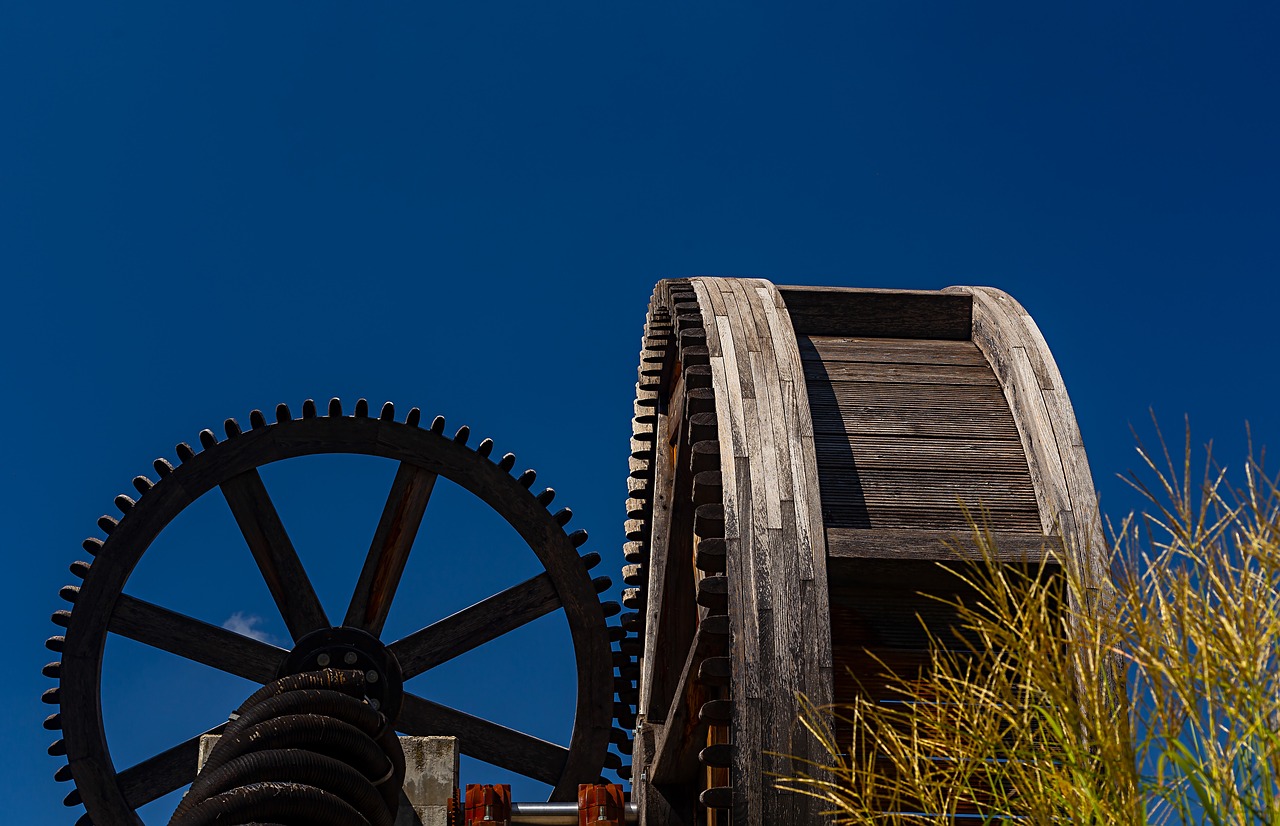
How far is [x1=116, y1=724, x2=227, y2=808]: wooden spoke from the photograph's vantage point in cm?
640

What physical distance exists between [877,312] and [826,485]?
1.05 m

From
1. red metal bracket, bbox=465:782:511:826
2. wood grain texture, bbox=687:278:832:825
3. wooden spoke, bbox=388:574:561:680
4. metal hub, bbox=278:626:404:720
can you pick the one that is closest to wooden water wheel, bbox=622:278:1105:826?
wood grain texture, bbox=687:278:832:825

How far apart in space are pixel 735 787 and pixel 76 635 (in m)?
5.02

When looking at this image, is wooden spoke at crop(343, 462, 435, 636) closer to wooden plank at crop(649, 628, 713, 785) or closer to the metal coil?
wooden plank at crop(649, 628, 713, 785)

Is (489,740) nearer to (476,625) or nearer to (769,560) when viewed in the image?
(476,625)

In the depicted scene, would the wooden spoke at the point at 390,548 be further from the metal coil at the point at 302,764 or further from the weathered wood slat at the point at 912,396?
the weathered wood slat at the point at 912,396

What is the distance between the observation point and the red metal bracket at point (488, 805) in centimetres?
415

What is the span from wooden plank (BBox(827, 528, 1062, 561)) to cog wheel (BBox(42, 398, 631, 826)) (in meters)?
3.83

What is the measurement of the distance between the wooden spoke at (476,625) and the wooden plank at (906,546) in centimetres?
405

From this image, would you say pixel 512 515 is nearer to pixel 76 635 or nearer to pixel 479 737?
pixel 479 737

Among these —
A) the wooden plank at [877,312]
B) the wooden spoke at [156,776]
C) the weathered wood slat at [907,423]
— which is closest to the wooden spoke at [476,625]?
the wooden spoke at [156,776]

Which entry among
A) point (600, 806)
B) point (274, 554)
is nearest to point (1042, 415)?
point (600, 806)

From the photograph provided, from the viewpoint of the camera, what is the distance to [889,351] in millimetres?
4098

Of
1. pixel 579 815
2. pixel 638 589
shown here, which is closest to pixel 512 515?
pixel 638 589
